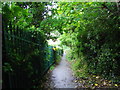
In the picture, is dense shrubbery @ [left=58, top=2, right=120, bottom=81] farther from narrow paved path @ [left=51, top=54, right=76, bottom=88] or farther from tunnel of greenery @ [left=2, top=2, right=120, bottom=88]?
narrow paved path @ [left=51, top=54, right=76, bottom=88]

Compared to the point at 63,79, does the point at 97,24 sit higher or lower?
higher

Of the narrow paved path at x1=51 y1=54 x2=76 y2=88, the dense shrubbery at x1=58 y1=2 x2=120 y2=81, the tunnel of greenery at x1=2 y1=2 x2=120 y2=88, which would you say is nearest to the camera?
the narrow paved path at x1=51 y1=54 x2=76 y2=88

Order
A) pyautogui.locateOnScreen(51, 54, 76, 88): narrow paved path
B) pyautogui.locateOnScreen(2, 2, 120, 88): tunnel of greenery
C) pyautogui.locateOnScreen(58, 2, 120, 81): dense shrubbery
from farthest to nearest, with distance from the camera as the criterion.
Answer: pyautogui.locateOnScreen(58, 2, 120, 81): dense shrubbery < pyautogui.locateOnScreen(2, 2, 120, 88): tunnel of greenery < pyautogui.locateOnScreen(51, 54, 76, 88): narrow paved path

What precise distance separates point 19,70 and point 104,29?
15.5ft

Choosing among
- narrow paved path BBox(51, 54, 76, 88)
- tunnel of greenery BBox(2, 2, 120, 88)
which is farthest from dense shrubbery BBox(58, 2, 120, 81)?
narrow paved path BBox(51, 54, 76, 88)

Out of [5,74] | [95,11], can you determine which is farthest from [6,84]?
[95,11]

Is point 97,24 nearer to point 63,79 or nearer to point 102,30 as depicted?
point 102,30

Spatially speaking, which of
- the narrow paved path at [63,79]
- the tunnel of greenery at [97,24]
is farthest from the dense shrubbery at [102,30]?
the narrow paved path at [63,79]

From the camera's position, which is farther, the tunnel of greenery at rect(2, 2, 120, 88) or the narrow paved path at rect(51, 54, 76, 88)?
the tunnel of greenery at rect(2, 2, 120, 88)

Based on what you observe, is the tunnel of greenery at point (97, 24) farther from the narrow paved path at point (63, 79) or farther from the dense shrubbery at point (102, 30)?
the narrow paved path at point (63, 79)

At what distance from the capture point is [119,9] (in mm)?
5043

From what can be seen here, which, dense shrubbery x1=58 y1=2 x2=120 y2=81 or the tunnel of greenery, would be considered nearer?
the tunnel of greenery

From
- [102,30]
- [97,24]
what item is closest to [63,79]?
[102,30]

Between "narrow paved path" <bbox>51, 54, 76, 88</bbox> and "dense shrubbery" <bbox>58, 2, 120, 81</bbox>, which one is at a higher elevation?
"dense shrubbery" <bbox>58, 2, 120, 81</bbox>
